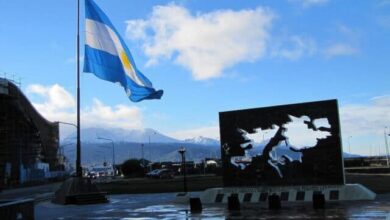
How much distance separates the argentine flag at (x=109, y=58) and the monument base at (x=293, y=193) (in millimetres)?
6503

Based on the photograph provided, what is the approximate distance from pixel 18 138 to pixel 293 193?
285ft

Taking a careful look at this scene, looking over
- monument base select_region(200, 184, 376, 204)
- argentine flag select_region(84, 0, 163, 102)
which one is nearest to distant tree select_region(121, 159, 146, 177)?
argentine flag select_region(84, 0, 163, 102)

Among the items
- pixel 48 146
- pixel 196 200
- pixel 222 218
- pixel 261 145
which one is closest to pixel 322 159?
pixel 261 145

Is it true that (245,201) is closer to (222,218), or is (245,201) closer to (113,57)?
(222,218)

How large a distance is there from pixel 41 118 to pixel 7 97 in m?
36.6

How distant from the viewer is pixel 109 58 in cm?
3566

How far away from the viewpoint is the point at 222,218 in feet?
74.5

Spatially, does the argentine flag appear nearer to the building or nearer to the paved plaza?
the paved plaza

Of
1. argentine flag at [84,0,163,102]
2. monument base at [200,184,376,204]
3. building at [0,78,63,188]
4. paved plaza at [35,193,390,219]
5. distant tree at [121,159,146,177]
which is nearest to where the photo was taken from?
paved plaza at [35,193,390,219]

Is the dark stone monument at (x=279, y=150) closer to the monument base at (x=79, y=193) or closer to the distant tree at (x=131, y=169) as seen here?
the monument base at (x=79, y=193)

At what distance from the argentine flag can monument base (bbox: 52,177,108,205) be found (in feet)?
22.2

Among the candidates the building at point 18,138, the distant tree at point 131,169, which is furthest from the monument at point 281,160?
the distant tree at point 131,169

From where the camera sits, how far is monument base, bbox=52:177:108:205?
1425 inches

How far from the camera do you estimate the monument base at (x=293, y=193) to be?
29828 mm
